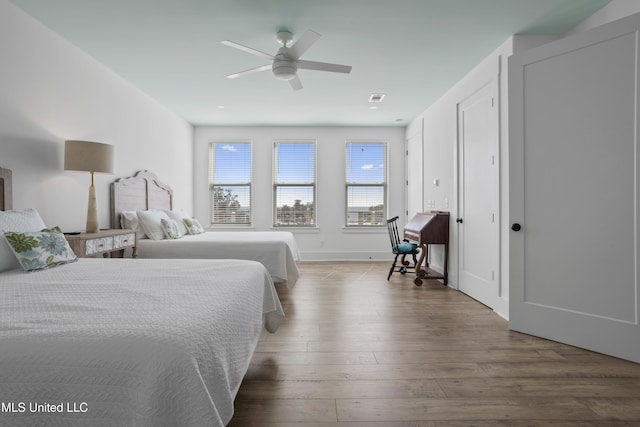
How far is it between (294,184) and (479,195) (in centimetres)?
361

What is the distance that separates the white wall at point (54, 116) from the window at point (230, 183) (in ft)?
6.57

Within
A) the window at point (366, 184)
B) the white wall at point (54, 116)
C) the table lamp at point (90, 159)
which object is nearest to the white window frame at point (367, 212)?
the window at point (366, 184)

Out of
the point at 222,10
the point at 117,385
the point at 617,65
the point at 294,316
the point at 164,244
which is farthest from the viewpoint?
the point at 164,244

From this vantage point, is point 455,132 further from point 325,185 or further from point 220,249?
point 220,249

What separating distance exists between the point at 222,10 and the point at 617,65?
2.95 metres

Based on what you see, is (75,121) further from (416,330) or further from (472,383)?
(472,383)

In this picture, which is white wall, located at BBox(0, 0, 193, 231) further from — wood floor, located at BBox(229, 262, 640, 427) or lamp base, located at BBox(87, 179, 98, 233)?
wood floor, located at BBox(229, 262, 640, 427)

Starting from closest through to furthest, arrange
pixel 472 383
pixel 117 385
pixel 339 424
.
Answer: pixel 117 385, pixel 339 424, pixel 472 383

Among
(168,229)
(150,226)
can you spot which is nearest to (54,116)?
(150,226)

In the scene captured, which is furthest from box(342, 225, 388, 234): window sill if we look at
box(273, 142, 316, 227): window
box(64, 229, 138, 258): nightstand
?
box(64, 229, 138, 258): nightstand

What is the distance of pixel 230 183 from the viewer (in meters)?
6.37

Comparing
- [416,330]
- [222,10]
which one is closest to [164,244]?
[222,10]

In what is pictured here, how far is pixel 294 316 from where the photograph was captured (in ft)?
10.2

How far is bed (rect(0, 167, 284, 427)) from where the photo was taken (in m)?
0.84
